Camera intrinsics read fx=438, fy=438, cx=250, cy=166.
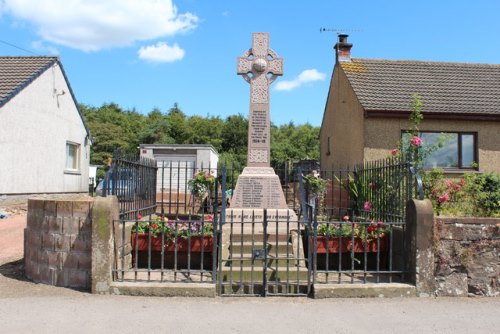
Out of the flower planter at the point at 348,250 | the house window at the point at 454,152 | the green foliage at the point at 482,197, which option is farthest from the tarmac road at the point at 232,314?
the house window at the point at 454,152

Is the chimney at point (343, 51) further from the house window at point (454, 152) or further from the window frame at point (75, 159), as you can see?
the window frame at point (75, 159)

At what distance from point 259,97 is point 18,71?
11032 mm

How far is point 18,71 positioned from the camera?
15.7m

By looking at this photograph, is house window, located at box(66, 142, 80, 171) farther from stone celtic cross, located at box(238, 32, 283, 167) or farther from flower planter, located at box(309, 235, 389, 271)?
flower planter, located at box(309, 235, 389, 271)

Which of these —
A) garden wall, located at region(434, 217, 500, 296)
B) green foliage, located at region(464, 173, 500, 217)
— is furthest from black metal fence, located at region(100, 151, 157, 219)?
green foliage, located at region(464, 173, 500, 217)

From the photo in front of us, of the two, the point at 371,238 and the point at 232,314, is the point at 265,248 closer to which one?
the point at 232,314

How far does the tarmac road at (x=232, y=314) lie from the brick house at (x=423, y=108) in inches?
355

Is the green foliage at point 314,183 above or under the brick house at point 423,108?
under

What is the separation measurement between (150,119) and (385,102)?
38.5m

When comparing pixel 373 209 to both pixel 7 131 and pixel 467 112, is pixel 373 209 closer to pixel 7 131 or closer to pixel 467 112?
pixel 467 112

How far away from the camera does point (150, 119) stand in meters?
49.5

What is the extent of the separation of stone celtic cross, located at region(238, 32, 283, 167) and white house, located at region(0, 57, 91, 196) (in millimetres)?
9047

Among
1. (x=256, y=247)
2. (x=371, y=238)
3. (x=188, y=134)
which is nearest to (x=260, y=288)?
(x=256, y=247)

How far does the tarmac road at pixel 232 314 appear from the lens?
4551 millimetres
